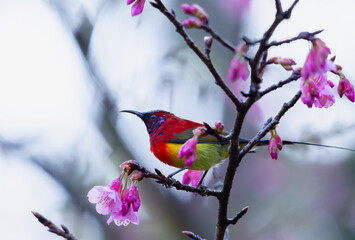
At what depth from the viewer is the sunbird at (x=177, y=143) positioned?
2.30m

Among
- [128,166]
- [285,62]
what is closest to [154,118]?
[128,166]

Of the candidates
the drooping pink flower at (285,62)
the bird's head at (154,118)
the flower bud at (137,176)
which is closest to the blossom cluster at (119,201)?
the flower bud at (137,176)

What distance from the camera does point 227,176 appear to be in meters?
1.38

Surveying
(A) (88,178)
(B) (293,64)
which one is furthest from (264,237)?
(B) (293,64)

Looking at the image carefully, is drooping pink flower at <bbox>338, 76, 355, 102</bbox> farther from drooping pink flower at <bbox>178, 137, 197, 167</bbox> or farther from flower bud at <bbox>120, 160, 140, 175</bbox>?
flower bud at <bbox>120, 160, 140, 175</bbox>

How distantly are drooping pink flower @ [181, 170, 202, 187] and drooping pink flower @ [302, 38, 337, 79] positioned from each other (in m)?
1.03

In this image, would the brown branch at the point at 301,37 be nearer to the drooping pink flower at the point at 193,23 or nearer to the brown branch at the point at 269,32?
the brown branch at the point at 269,32

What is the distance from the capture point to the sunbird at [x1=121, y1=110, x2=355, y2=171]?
230 cm

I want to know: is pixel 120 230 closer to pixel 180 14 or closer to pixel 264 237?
pixel 264 237

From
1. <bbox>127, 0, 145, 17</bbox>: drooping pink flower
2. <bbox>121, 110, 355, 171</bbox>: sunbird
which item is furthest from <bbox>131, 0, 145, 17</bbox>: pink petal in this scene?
<bbox>121, 110, 355, 171</bbox>: sunbird

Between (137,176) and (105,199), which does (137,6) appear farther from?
(105,199)

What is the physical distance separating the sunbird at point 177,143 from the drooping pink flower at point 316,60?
90 centimetres

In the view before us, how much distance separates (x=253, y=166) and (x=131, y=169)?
12.5ft

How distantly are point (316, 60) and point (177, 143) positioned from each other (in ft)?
4.26
